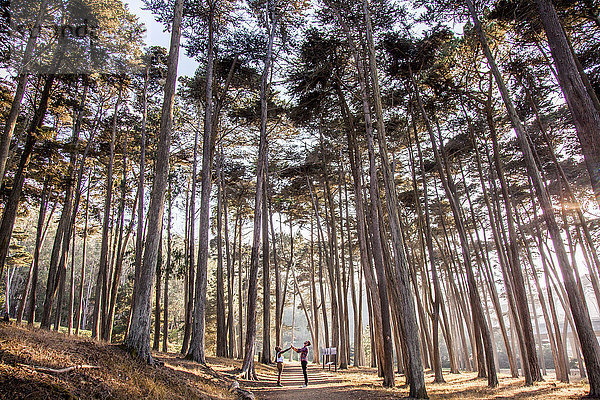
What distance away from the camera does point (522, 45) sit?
10336 mm

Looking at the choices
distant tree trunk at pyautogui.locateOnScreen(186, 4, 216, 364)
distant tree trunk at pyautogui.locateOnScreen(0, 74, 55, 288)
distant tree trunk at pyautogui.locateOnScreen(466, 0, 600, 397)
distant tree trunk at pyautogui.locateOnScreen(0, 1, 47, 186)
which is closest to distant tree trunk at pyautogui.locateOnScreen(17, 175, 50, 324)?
distant tree trunk at pyautogui.locateOnScreen(0, 74, 55, 288)

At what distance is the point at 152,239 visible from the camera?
21.4 feet

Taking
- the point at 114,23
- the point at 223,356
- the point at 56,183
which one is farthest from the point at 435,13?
the point at 223,356

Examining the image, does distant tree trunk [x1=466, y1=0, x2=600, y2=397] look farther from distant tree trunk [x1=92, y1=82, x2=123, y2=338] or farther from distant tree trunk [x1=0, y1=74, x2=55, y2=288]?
distant tree trunk [x1=92, y1=82, x2=123, y2=338]

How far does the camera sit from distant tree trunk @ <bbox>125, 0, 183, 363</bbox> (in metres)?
6.10

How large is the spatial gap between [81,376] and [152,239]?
10.1 feet

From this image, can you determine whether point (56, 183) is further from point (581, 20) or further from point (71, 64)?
point (581, 20)

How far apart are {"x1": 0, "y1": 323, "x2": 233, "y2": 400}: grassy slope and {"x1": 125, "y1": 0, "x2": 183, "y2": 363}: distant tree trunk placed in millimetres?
348

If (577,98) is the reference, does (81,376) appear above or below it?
below

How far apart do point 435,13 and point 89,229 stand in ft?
62.5

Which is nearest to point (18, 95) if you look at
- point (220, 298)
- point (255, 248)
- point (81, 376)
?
point (255, 248)

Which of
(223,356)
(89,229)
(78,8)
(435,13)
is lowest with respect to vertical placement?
(223,356)

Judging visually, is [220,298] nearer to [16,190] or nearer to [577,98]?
[16,190]

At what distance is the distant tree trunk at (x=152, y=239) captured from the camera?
20.0 feet
